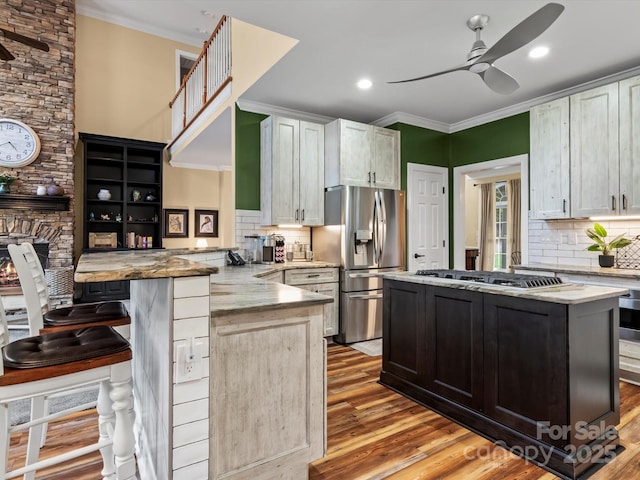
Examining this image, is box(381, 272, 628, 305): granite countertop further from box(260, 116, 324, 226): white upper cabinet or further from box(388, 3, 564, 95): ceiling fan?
box(260, 116, 324, 226): white upper cabinet

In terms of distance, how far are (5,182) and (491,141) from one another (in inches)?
254

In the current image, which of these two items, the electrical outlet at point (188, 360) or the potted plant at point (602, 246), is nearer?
the electrical outlet at point (188, 360)

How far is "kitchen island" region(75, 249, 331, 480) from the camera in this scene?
1.34m

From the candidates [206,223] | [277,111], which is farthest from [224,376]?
[206,223]

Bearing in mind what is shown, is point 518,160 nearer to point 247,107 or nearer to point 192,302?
point 247,107

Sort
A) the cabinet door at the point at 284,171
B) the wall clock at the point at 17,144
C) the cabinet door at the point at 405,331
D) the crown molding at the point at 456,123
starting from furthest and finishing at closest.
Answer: the wall clock at the point at 17,144 < the cabinet door at the point at 284,171 < the crown molding at the point at 456,123 < the cabinet door at the point at 405,331

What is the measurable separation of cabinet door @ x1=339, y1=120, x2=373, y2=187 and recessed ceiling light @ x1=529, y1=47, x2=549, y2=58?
1.87 meters

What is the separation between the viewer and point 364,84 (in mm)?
3848

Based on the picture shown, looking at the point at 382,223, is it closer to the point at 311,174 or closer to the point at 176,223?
the point at 311,174

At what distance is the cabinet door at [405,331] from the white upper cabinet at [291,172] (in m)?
1.71

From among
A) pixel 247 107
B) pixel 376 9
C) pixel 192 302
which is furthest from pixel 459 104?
pixel 192 302

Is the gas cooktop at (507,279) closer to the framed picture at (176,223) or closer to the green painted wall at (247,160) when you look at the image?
the green painted wall at (247,160)

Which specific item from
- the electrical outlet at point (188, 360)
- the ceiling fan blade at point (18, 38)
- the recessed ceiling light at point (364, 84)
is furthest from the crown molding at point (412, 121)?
the electrical outlet at point (188, 360)

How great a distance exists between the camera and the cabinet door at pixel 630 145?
10.7ft
